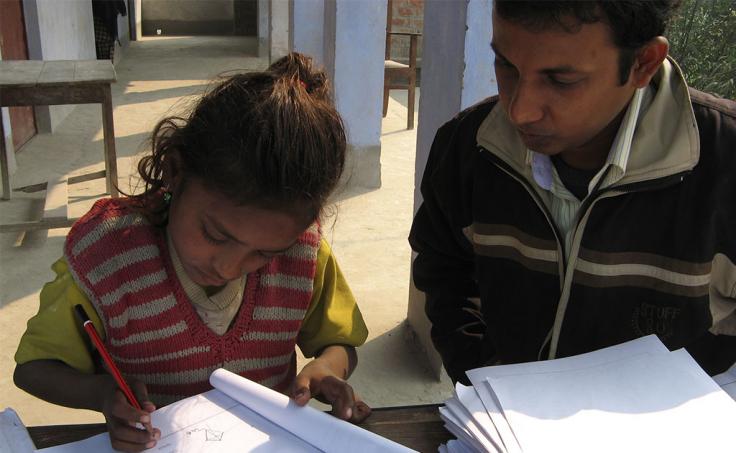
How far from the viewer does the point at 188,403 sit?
1032 millimetres

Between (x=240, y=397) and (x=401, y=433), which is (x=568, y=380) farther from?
(x=240, y=397)

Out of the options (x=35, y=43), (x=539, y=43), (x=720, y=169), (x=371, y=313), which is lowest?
(x=371, y=313)

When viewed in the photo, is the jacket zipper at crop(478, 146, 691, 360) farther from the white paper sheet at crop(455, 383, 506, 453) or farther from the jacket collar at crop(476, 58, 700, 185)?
the white paper sheet at crop(455, 383, 506, 453)

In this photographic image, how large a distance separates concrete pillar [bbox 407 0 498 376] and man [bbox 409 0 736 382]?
1.05 m

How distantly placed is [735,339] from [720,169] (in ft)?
0.99

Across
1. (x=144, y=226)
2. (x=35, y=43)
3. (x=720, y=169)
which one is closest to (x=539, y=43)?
(x=720, y=169)

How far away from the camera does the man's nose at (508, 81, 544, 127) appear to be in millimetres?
1055

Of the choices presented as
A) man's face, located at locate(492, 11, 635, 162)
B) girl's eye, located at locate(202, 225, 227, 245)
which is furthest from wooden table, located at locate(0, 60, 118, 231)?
man's face, located at locate(492, 11, 635, 162)

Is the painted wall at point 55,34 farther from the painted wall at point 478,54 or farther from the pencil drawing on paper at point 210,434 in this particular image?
the pencil drawing on paper at point 210,434

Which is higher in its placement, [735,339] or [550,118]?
[550,118]

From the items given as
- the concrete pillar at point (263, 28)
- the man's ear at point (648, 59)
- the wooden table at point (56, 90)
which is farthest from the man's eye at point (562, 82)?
the concrete pillar at point (263, 28)

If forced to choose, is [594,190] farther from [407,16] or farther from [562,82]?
[407,16]

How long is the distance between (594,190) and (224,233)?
57 centimetres

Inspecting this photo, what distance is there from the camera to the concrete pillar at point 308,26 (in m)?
5.97
